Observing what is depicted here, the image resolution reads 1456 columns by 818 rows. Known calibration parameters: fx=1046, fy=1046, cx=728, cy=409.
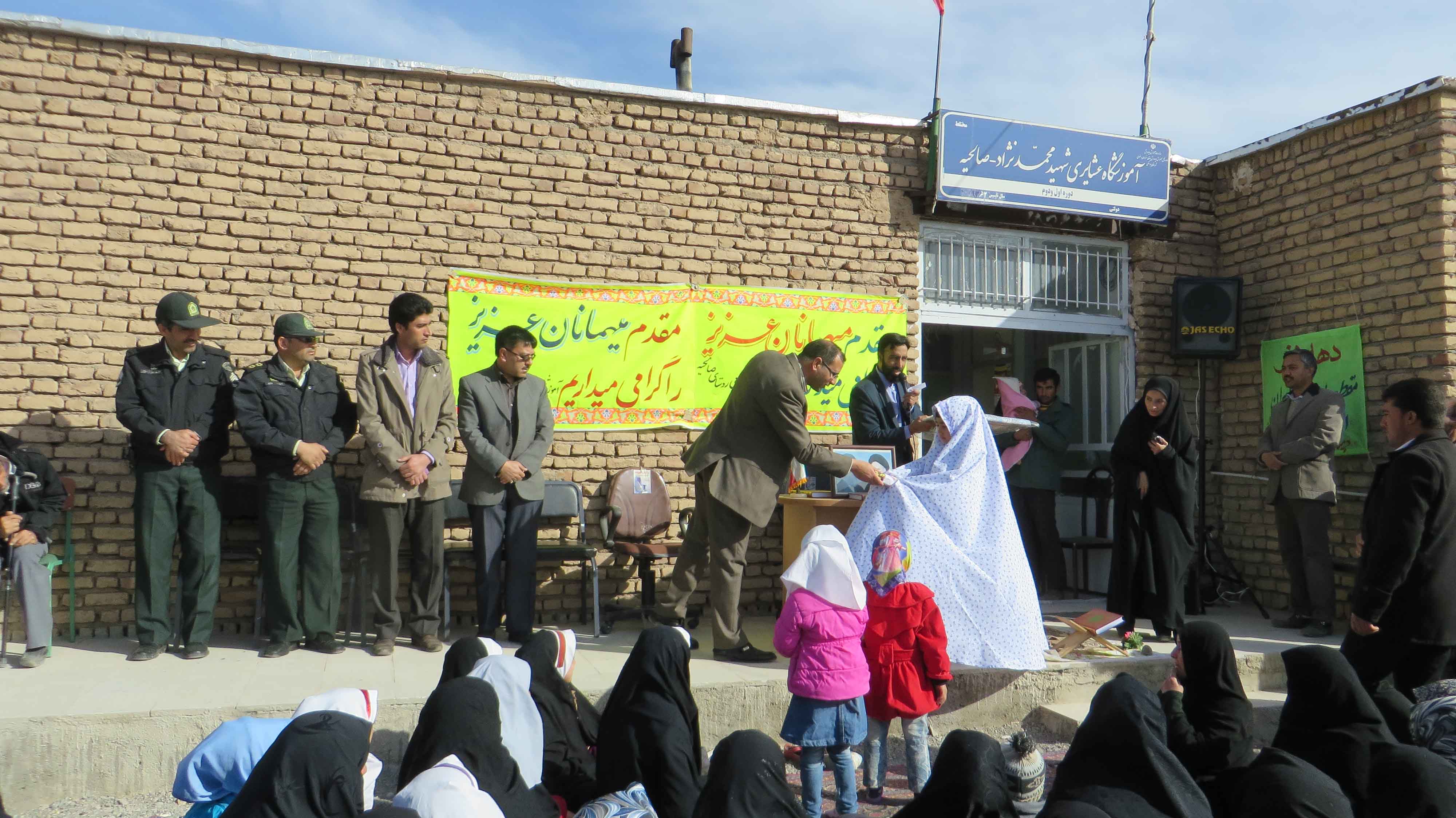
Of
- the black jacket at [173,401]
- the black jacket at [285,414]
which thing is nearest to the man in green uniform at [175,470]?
the black jacket at [173,401]

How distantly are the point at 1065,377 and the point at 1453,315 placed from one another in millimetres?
3015

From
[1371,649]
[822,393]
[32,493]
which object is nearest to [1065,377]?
[822,393]

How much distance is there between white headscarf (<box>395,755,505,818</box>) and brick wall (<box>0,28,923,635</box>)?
413 centimetres

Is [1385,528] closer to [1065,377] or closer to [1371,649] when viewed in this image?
[1371,649]

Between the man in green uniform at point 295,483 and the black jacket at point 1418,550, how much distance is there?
202 inches

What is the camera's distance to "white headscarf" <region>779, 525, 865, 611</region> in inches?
167

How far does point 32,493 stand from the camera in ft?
17.9

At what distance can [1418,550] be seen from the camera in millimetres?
4516

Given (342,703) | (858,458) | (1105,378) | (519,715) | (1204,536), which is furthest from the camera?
(1105,378)

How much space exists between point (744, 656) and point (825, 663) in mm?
1571

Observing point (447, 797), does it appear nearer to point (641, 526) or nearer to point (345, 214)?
point (641, 526)

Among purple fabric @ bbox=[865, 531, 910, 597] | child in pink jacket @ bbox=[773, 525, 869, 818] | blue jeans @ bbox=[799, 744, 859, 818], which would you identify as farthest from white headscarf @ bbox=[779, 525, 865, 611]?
blue jeans @ bbox=[799, 744, 859, 818]

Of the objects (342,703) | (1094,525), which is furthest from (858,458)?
(1094,525)

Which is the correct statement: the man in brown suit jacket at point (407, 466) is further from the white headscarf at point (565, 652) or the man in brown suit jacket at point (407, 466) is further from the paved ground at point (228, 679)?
the white headscarf at point (565, 652)
